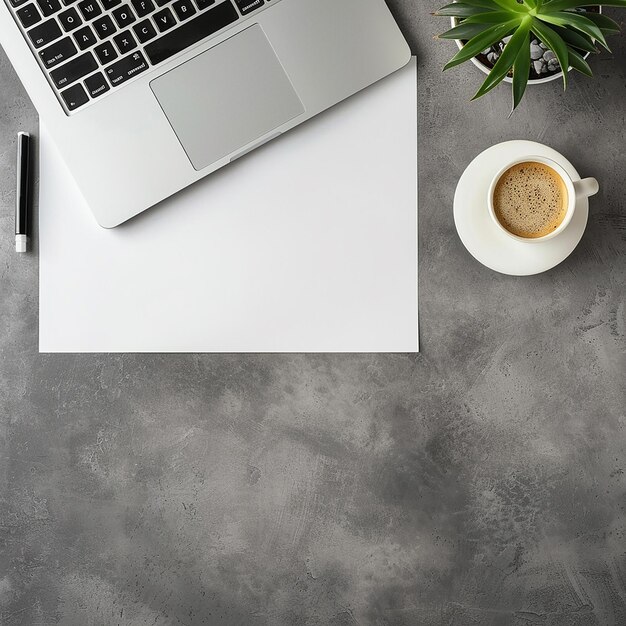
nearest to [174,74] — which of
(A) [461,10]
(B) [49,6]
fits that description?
(B) [49,6]

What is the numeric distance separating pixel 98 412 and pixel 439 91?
1.93ft

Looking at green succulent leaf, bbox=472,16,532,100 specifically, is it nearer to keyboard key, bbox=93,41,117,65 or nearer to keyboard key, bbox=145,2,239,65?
keyboard key, bbox=145,2,239,65

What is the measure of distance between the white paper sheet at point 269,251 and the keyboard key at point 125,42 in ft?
0.51

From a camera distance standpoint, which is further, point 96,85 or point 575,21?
point 96,85

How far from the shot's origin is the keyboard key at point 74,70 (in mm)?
695

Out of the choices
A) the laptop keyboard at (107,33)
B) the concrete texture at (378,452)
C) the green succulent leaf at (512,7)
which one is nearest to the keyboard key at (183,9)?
the laptop keyboard at (107,33)

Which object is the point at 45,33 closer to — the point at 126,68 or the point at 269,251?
the point at 126,68

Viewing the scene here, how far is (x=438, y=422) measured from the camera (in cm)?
77

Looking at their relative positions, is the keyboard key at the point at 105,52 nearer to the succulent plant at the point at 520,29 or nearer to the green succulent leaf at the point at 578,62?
the succulent plant at the point at 520,29

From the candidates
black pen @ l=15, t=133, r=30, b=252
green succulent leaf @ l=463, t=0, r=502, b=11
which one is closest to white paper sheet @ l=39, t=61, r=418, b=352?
black pen @ l=15, t=133, r=30, b=252

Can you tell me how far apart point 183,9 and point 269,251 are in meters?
0.29

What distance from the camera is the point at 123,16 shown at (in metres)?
0.69

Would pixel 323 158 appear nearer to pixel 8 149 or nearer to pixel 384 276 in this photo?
pixel 384 276

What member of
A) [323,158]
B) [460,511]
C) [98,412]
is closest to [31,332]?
[98,412]
